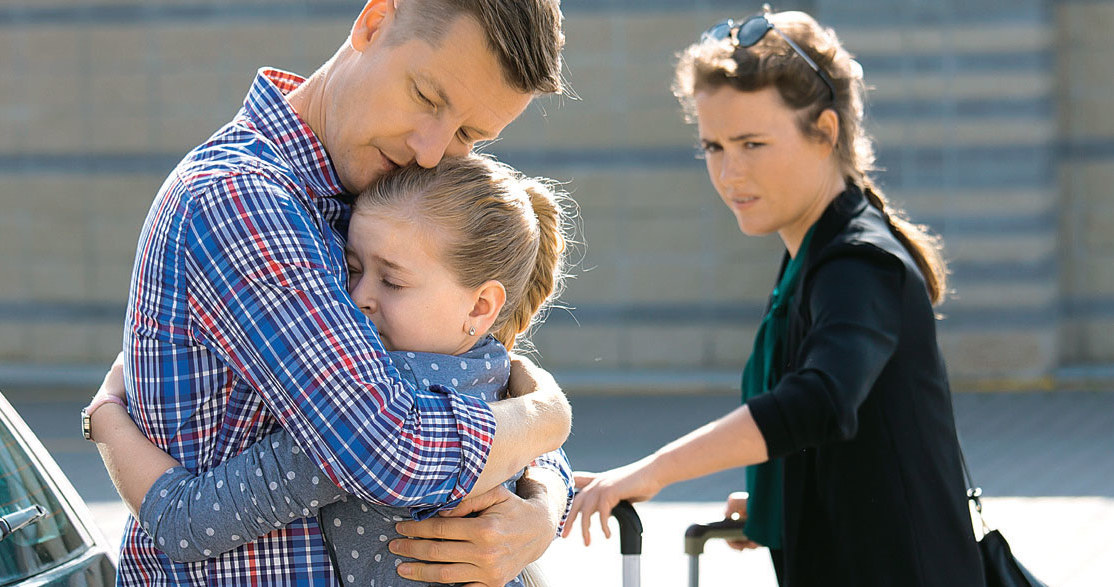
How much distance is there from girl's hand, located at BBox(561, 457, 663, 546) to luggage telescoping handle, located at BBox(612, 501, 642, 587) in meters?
0.03

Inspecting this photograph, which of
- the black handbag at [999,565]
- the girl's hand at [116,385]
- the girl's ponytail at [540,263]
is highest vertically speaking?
the girl's ponytail at [540,263]

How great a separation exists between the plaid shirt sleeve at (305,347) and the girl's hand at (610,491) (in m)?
0.78

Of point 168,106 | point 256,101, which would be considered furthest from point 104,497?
point 256,101

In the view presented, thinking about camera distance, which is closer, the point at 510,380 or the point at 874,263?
the point at 510,380

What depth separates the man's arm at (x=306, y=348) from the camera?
1.49m

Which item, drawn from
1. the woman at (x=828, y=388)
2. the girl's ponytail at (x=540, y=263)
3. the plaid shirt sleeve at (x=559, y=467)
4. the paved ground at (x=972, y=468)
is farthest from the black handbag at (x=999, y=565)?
the paved ground at (x=972, y=468)

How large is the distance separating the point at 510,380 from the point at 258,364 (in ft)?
1.59

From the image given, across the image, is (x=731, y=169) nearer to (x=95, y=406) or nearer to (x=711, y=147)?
(x=711, y=147)

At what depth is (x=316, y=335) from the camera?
1491 mm

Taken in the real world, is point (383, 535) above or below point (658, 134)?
below

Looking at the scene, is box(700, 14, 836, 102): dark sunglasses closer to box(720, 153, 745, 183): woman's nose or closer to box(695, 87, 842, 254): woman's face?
box(695, 87, 842, 254): woman's face

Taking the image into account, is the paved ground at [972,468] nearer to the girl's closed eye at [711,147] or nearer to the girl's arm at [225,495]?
the girl's closed eye at [711,147]

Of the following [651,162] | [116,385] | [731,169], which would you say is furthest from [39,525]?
[651,162]

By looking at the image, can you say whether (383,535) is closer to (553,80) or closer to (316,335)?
(316,335)
